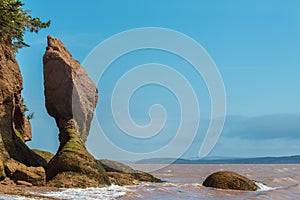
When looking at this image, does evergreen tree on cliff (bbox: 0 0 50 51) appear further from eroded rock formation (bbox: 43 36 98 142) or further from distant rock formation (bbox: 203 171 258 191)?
distant rock formation (bbox: 203 171 258 191)

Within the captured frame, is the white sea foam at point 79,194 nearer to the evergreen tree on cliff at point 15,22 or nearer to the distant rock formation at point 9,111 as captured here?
the distant rock formation at point 9,111

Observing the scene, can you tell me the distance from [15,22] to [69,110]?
8.03 metres

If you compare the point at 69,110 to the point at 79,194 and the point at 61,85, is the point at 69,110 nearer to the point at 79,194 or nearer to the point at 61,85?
the point at 61,85

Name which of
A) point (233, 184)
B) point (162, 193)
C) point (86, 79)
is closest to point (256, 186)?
point (233, 184)

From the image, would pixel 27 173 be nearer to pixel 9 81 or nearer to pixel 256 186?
A: pixel 9 81

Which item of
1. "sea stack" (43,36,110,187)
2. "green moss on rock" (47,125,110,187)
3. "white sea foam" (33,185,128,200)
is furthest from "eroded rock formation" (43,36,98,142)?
"white sea foam" (33,185,128,200)

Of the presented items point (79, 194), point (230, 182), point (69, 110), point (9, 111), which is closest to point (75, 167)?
point (79, 194)

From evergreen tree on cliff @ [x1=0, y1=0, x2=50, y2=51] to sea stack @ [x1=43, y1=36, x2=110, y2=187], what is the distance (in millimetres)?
1659

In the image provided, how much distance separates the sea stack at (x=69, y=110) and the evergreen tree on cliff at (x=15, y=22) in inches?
65.3

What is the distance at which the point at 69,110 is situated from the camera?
32.4 m

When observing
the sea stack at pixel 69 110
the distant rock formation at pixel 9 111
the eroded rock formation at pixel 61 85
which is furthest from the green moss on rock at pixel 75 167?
the eroded rock formation at pixel 61 85

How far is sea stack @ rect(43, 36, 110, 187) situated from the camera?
90.3ft

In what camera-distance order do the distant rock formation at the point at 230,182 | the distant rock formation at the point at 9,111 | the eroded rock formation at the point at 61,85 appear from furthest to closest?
the eroded rock formation at the point at 61,85, the distant rock formation at the point at 230,182, the distant rock formation at the point at 9,111

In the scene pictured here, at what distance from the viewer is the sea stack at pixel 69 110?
1083 inches
